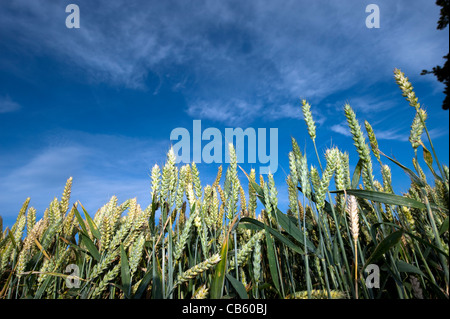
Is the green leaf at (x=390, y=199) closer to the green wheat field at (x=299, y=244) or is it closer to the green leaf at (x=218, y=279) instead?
the green wheat field at (x=299, y=244)

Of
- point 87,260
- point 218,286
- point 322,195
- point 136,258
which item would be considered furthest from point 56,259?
point 322,195

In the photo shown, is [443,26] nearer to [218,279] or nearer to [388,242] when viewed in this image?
[388,242]

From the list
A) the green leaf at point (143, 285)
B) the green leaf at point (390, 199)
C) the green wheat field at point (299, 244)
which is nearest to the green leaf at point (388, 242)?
the green wheat field at point (299, 244)

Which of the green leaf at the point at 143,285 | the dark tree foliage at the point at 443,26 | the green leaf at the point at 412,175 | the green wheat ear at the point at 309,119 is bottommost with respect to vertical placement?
the green leaf at the point at 143,285

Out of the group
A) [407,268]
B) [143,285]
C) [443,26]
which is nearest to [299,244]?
[407,268]

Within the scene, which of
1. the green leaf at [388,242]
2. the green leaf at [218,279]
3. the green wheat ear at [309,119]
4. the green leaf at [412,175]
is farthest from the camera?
the green wheat ear at [309,119]

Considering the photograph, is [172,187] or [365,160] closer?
[365,160]

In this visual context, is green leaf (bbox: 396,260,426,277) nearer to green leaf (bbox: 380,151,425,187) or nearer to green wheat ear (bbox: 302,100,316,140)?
green leaf (bbox: 380,151,425,187)

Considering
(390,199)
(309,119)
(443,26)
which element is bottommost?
(390,199)

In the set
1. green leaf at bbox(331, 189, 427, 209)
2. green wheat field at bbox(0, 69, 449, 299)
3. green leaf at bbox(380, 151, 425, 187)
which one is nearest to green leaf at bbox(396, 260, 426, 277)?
green wheat field at bbox(0, 69, 449, 299)
